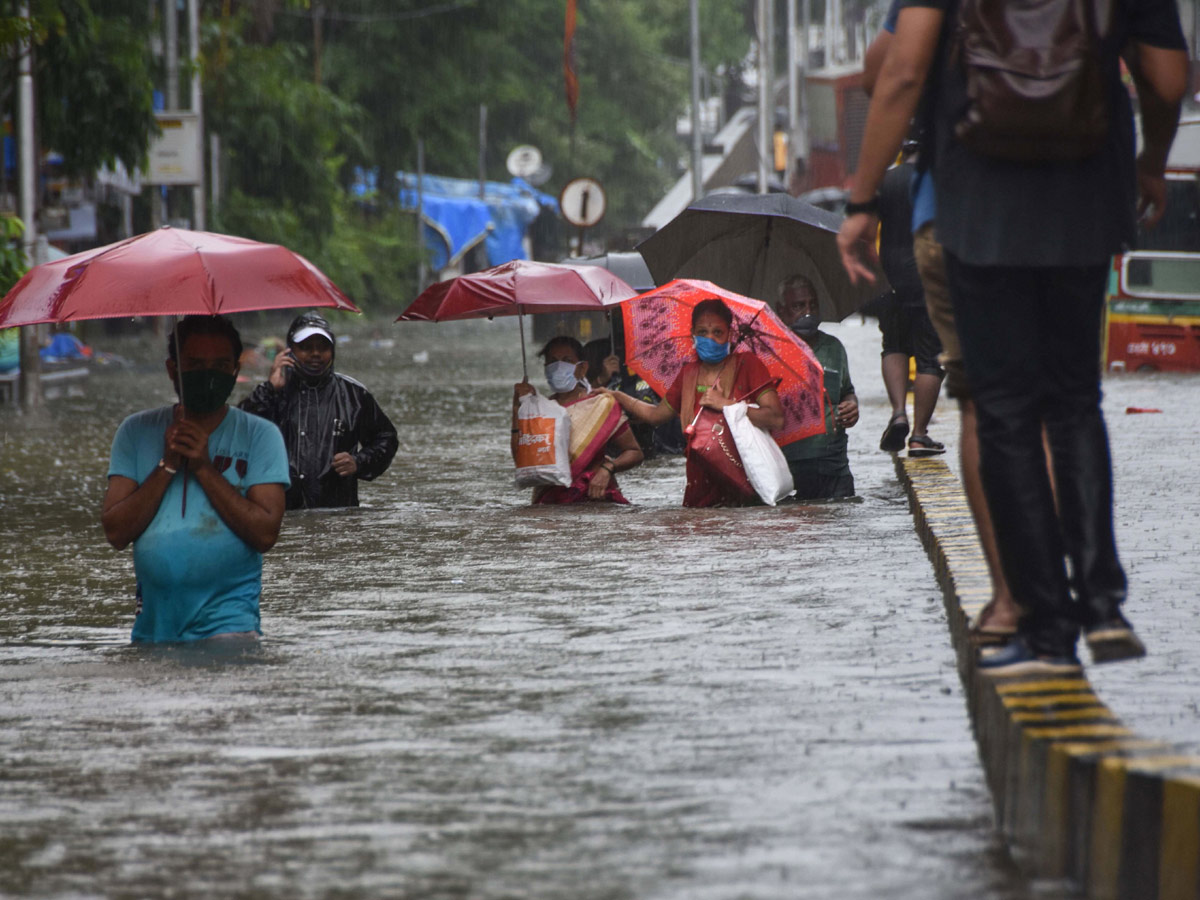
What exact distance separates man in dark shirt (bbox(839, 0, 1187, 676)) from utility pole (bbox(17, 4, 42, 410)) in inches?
651

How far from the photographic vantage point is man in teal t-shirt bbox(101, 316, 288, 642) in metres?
6.48

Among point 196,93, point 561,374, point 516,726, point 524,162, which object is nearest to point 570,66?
point 196,93

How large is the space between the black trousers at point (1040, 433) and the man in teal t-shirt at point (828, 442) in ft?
20.1

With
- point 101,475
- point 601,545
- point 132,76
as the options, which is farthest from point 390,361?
point 601,545

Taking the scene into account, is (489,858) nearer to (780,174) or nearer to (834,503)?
(834,503)

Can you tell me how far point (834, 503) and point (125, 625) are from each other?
4303 millimetres

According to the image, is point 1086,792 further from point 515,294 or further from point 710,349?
point 515,294

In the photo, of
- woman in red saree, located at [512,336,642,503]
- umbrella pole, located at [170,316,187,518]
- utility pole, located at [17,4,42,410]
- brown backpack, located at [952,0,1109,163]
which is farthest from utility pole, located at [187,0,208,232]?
brown backpack, located at [952,0,1109,163]

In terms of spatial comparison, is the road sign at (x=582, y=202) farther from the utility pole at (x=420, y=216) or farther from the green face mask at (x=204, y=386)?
the green face mask at (x=204, y=386)

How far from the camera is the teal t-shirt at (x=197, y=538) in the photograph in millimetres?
6547

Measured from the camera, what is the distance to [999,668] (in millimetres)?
4828

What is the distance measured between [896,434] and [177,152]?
53.9ft

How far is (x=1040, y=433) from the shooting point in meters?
4.74

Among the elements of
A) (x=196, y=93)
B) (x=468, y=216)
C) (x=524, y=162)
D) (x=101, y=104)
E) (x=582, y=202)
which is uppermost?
(x=524, y=162)
